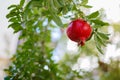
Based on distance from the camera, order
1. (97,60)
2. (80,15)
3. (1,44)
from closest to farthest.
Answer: (80,15) → (1,44) → (97,60)

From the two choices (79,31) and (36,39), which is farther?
(36,39)

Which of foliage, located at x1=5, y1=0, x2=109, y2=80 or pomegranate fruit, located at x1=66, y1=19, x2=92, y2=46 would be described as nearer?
pomegranate fruit, located at x1=66, y1=19, x2=92, y2=46

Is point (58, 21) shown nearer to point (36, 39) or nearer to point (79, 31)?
point (79, 31)

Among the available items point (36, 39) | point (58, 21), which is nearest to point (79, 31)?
point (58, 21)

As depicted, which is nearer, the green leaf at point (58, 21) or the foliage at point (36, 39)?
the green leaf at point (58, 21)

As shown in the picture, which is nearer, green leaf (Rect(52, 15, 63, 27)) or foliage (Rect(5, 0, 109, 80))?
green leaf (Rect(52, 15, 63, 27))

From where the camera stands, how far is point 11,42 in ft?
7.68

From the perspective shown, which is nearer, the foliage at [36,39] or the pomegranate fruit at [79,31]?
the pomegranate fruit at [79,31]

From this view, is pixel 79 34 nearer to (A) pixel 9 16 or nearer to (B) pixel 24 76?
(A) pixel 9 16

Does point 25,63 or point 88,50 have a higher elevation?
point 88,50

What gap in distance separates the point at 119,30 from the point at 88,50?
367 millimetres

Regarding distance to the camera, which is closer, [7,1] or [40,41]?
[40,41]

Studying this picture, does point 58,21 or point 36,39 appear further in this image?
point 36,39

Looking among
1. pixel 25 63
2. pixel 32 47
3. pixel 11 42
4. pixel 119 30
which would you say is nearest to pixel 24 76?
pixel 25 63
